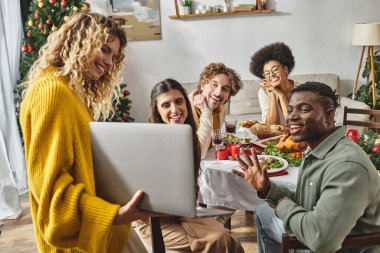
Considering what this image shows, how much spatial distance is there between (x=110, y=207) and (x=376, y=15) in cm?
464

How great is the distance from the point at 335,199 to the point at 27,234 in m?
2.47

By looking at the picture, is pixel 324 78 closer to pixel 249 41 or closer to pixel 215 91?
pixel 249 41

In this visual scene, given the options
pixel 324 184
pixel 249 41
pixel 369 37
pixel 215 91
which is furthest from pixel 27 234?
pixel 369 37

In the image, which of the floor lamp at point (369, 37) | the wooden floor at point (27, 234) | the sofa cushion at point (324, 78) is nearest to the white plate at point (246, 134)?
the wooden floor at point (27, 234)

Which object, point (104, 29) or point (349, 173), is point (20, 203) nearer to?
point (104, 29)

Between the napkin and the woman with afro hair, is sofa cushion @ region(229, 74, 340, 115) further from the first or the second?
the napkin

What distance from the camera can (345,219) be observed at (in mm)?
1133

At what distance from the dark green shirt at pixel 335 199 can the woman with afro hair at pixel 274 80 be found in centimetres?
151

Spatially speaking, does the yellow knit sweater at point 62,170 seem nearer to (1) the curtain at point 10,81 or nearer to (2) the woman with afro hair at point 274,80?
(2) the woman with afro hair at point 274,80

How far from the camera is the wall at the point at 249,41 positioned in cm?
464

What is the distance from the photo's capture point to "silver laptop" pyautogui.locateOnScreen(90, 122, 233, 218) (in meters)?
1.01

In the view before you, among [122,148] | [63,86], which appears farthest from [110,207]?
[63,86]

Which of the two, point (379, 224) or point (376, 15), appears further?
point (376, 15)

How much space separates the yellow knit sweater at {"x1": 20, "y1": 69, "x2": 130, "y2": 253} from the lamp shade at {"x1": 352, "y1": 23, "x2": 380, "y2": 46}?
3989mm
